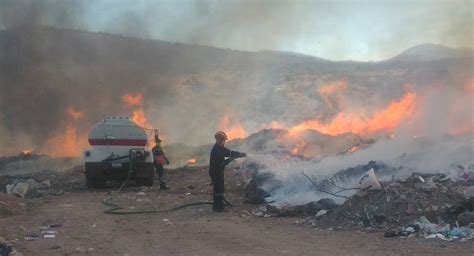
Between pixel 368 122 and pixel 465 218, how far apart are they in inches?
701

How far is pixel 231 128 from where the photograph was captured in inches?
1140

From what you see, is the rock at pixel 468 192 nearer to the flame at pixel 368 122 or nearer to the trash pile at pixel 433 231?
the trash pile at pixel 433 231

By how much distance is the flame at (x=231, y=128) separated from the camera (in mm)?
27531

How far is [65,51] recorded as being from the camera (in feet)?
106

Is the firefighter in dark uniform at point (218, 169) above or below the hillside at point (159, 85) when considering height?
below

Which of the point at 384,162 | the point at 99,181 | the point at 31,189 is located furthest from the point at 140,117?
the point at 384,162

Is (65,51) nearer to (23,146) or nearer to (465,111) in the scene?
(23,146)

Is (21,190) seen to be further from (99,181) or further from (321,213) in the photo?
(321,213)

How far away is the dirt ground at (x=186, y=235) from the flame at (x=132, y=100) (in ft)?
63.0

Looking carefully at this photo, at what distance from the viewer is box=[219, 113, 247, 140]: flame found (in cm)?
2753

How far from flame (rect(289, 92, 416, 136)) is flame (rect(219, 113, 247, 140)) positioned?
10.2 feet

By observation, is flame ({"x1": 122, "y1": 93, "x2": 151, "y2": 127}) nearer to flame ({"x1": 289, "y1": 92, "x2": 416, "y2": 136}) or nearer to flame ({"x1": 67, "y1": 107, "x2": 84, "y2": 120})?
flame ({"x1": 67, "y1": 107, "x2": 84, "y2": 120})

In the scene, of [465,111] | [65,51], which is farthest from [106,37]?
[465,111]

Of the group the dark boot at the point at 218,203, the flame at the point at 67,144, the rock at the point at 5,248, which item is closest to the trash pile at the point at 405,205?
the dark boot at the point at 218,203
